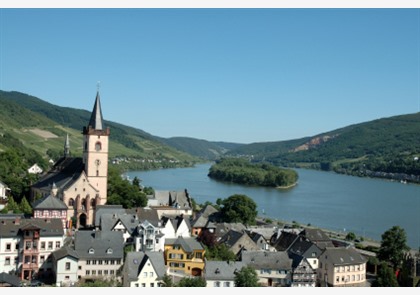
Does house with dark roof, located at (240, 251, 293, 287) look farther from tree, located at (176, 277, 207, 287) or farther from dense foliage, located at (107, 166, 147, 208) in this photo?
dense foliage, located at (107, 166, 147, 208)

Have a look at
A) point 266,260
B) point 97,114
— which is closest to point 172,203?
point 97,114

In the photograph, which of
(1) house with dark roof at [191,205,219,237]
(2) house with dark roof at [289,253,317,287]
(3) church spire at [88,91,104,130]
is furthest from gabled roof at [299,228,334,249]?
(3) church spire at [88,91,104,130]

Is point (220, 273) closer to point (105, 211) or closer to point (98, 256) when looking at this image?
point (98, 256)

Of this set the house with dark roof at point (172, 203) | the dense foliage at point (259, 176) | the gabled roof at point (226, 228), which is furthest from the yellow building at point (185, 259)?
the dense foliage at point (259, 176)

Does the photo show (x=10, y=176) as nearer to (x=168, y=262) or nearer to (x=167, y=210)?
(x=167, y=210)

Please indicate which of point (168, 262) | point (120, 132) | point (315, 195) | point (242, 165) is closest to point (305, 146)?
point (120, 132)

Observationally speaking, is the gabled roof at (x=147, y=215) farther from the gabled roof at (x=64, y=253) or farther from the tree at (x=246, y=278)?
the tree at (x=246, y=278)
